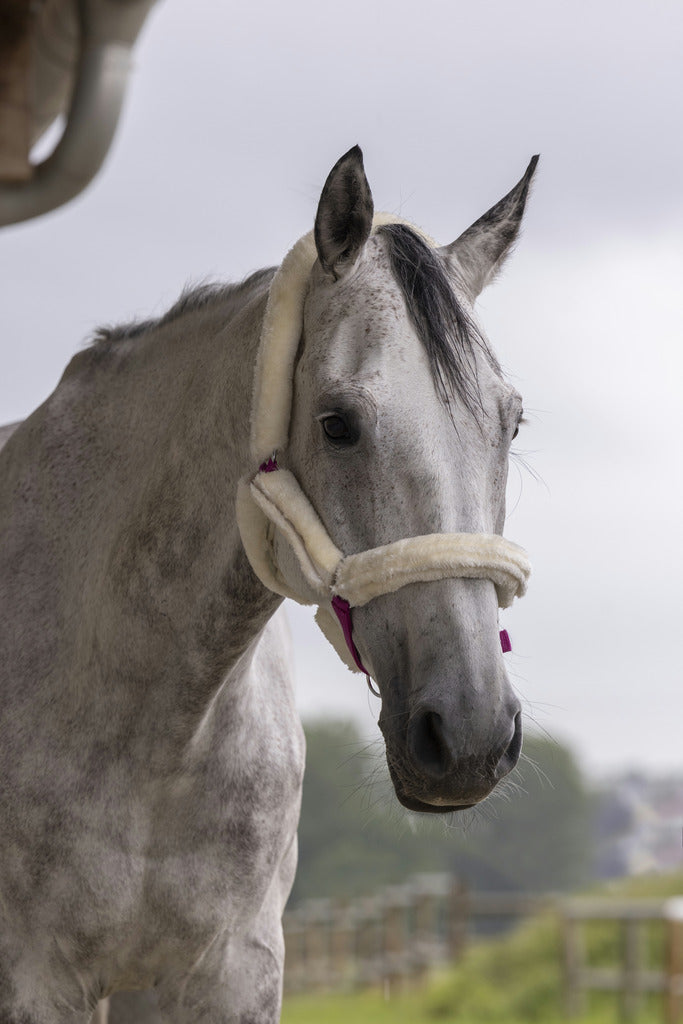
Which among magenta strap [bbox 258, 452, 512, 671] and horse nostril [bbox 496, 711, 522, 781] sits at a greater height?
magenta strap [bbox 258, 452, 512, 671]

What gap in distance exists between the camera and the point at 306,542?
2.28m

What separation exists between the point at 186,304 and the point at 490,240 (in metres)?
0.73

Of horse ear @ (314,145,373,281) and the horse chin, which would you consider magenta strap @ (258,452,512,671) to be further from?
horse ear @ (314,145,373,281)

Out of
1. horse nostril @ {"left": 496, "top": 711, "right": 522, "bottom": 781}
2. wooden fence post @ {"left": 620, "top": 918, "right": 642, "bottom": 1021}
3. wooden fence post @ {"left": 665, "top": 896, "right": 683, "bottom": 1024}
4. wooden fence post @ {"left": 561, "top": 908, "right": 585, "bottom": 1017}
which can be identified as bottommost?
wooden fence post @ {"left": 561, "top": 908, "right": 585, "bottom": 1017}

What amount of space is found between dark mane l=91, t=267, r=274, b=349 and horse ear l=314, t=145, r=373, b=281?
1.38 feet

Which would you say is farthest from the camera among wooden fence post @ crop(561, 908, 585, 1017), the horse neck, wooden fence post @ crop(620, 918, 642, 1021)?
wooden fence post @ crop(561, 908, 585, 1017)

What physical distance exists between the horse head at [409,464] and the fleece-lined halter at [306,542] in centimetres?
1

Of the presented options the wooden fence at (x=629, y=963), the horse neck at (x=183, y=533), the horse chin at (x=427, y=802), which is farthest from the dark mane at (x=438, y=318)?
the wooden fence at (x=629, y=963)

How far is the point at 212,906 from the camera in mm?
2670

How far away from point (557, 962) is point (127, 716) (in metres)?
12.2

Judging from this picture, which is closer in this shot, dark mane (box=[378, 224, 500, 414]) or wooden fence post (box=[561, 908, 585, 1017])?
dark mane (box=[378, 224, 500, 414])

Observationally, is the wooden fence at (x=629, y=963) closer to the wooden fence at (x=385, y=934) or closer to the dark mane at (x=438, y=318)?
the wooden fence at (x=385, y=934)

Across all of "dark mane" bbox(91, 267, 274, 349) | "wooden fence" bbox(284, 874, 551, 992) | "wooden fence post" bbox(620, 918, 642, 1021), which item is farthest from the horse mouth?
"wooden fence" bbox(284, 874, 551, 992)

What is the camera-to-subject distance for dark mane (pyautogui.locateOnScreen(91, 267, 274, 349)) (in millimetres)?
2809
